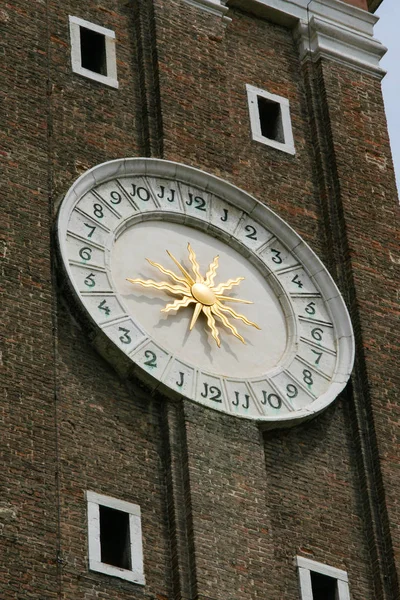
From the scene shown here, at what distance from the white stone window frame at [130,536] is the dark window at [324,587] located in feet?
7.35

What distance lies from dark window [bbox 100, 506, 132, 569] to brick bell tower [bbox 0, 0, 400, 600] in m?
0.02

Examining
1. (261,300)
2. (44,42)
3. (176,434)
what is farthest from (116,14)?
(176,434)

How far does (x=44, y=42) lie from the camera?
103 ft

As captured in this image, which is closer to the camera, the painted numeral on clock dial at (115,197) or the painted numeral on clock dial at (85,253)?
the painted numeral on clock dial at (85,253)

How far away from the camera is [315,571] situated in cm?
2844

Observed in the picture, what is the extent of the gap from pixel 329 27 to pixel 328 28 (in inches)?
0.7

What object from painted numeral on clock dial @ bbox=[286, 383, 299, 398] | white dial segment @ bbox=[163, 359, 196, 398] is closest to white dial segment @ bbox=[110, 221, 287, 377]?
white dial segment @ bbox=[163, 359, 196, 398]

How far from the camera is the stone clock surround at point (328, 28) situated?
112ft

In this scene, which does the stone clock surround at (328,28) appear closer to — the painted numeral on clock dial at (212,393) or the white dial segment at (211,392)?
the white dial segment at (211,392)

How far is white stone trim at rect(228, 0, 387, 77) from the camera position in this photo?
3416 cm

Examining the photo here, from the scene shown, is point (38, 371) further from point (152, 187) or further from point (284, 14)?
point (284, 14)

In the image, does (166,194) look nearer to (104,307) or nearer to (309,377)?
(104,307)

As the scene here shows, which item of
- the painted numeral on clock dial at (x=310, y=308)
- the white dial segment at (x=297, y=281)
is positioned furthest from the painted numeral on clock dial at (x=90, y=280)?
the painted numeral on clock dial at (x=310, y=308)

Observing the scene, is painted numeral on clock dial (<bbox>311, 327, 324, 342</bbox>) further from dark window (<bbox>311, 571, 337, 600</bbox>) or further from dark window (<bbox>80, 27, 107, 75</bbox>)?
dark window (<bbox>80, 27, 107, 75</bbox>)
